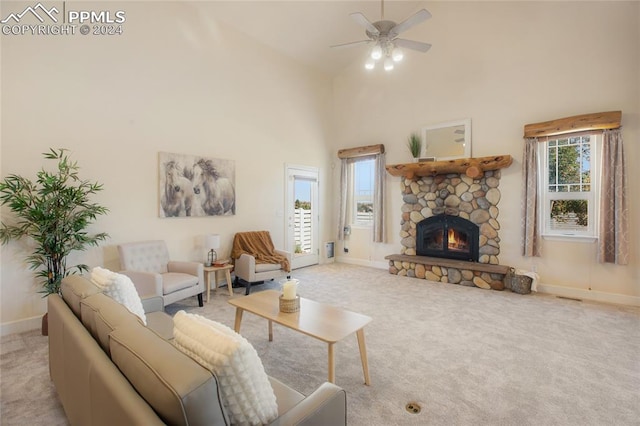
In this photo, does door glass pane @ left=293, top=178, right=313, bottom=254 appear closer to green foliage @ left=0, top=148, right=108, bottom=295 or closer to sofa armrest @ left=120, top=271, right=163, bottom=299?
sofa armrest @ left=120, top=271, right=163, bottom=299

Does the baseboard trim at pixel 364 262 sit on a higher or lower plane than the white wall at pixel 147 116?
lower

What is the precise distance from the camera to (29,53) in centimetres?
337

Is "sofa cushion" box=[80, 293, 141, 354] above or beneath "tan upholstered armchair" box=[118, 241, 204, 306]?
above

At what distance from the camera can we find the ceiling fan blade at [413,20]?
10.6 feet

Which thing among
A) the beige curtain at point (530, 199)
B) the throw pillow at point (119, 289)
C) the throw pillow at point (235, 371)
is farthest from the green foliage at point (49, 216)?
the beige curtain at point (530, 199)

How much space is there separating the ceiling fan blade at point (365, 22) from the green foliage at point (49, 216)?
137 inches

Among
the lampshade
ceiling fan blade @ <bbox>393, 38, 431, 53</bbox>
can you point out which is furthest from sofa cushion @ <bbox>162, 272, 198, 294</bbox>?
ceiling fan blade @ <bbox>393, 38, 431, 53</bbox>

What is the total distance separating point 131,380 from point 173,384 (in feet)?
0.94

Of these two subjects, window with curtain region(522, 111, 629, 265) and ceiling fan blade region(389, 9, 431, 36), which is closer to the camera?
ceiling fan blade region(389, 9, 431, 36)

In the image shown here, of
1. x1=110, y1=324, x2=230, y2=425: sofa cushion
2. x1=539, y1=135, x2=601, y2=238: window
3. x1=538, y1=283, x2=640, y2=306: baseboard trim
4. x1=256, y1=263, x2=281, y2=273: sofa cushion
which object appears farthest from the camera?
x1=256, y1=263, x2=281, y2=273: sofa cushion

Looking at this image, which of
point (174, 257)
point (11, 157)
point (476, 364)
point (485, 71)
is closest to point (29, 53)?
point (11, 157)

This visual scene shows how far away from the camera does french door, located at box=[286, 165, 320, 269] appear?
6348mm

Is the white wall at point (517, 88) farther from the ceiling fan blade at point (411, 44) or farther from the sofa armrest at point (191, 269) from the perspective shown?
the sofa armrest at point (191, 269)

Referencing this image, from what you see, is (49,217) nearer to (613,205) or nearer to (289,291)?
(289,291)
